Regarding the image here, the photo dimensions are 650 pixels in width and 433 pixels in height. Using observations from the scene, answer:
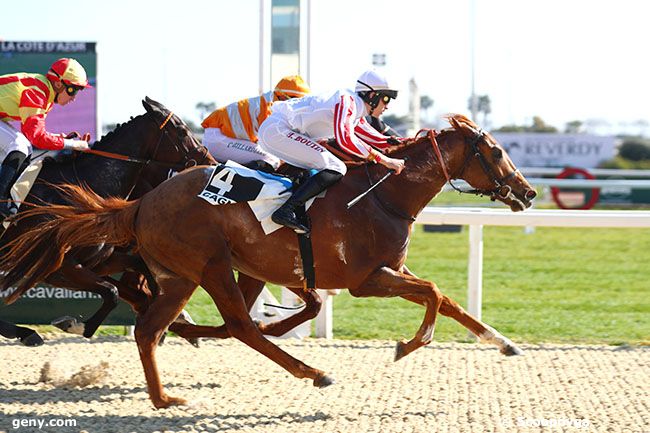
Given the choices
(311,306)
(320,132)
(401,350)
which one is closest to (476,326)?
(401,350)

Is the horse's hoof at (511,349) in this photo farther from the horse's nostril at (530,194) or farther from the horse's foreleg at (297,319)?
the horse's foreleg at (297,319)

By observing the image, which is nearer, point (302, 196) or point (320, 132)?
point (302, 196)

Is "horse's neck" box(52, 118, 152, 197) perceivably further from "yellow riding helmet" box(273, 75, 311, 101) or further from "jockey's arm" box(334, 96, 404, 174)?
"jockey's arm" box(334, 96, 404, 174)

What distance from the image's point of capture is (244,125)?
7.03 meters

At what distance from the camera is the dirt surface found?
5.35 meters

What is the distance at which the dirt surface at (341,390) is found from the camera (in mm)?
5348

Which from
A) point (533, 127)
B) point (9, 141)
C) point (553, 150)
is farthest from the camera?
point (533, 127)

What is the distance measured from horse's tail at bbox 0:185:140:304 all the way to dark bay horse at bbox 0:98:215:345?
0.42 m

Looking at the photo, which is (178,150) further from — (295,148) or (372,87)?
(372,87)

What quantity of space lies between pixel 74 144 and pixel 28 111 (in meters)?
0.37

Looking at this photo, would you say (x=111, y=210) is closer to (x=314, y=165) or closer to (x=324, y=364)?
(x=314, y=165)

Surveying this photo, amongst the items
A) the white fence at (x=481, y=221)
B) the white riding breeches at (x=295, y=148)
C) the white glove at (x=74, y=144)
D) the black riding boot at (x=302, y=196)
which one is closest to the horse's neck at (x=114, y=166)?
the white glove at (x=74, y=144)

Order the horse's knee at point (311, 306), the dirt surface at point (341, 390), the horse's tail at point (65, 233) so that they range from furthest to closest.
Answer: the horse's knee at point (311, 306) → the horse's tail at point (65, 233) → the dirt surface at point (341, 390)

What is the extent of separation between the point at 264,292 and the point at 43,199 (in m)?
2.20
